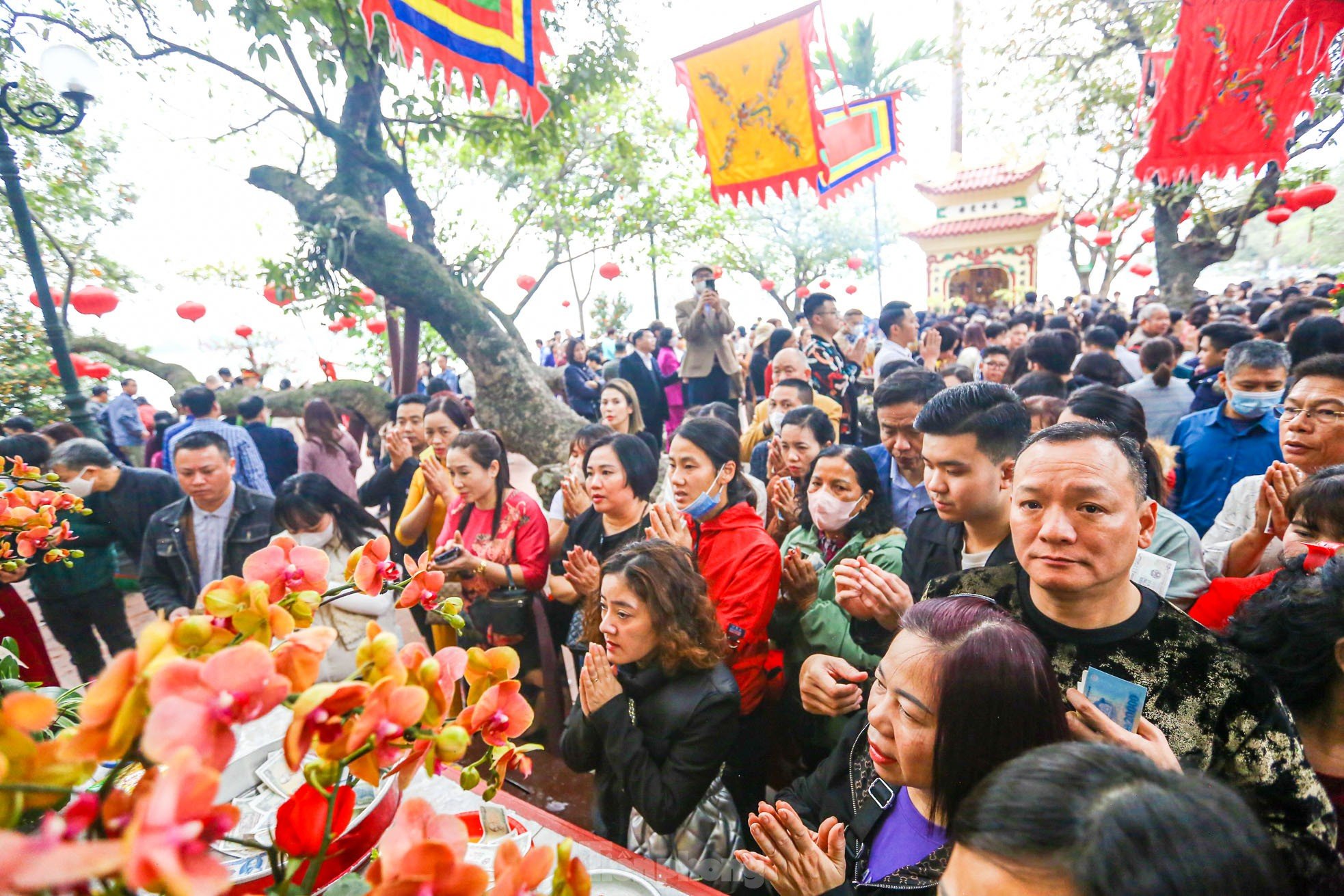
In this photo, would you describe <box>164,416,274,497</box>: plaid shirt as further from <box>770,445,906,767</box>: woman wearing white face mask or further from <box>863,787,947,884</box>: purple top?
<box>863,787,947,884</box>: purple top

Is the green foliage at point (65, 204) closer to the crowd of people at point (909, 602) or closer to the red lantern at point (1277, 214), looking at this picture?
the crowd of people at point (909, 602)

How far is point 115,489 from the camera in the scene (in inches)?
128

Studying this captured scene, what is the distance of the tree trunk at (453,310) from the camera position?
620 centimetres

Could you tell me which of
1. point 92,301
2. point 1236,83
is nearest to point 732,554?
point 1236,83

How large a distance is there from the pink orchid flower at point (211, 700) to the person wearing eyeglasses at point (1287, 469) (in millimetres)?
2527

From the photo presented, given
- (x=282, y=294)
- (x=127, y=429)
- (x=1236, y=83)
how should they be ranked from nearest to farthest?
(x=1236, y=83) < (x=282, y=294) < (x=127, y=429)

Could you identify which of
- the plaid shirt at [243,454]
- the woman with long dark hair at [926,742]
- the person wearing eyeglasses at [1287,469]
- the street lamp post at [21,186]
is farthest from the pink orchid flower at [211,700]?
the street lamp post at [21,186]

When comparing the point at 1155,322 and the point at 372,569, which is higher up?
the point at 1155,322

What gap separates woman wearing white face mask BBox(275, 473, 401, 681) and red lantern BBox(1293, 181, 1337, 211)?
12.2 m

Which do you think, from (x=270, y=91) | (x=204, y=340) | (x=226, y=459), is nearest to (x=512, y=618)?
(x=226, y=459)

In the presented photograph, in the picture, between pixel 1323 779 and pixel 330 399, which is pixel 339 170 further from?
pixel 1323 779

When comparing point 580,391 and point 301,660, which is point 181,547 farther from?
point 580,391

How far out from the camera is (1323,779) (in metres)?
1.32

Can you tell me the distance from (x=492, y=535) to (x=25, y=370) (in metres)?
7.28
